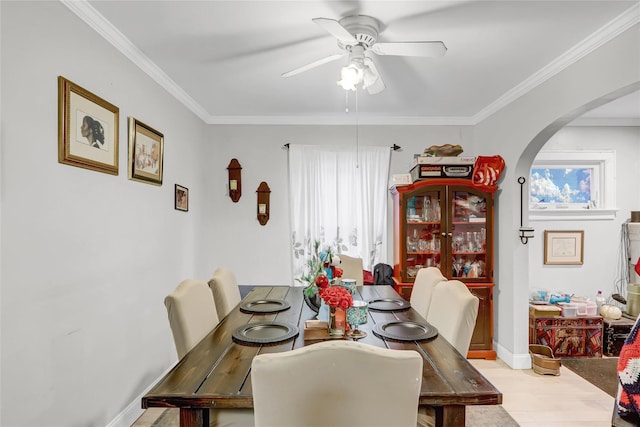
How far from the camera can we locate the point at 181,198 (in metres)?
3.35

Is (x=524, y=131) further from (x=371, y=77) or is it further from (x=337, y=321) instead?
(x=337, y=321)

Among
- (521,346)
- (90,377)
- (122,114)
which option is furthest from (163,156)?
(521,346)

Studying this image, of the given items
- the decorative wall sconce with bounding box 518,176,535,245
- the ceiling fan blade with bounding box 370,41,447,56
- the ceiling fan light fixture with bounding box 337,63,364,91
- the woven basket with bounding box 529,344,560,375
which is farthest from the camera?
the decorative wall sconce with bounding box 518,176,535,245

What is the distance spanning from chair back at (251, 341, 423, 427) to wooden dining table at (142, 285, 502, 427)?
60mm

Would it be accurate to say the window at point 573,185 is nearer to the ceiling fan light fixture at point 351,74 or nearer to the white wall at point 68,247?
the ceiling fan light fixture at point 351,74

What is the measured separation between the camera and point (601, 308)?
3.64 meters

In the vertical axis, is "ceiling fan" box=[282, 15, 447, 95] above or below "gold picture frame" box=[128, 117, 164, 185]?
above

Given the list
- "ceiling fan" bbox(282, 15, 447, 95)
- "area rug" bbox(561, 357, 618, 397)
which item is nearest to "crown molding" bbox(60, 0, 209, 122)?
"ceiling fan" bbox(282, 15, 447, 95)

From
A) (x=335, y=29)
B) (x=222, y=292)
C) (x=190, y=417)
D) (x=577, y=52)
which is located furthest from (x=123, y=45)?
(x=577, y=52)

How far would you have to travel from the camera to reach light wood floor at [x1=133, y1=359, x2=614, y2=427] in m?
2.40

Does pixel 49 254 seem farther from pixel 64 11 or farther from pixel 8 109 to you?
pixel 64 11

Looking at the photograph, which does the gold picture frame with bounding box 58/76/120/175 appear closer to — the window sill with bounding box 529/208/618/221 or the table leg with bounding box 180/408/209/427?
the table leg with bounding box 180/408/209/427

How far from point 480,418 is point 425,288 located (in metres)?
0.97

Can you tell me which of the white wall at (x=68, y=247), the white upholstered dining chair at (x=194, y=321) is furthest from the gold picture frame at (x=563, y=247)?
the white wall at (x=68, y=247)
